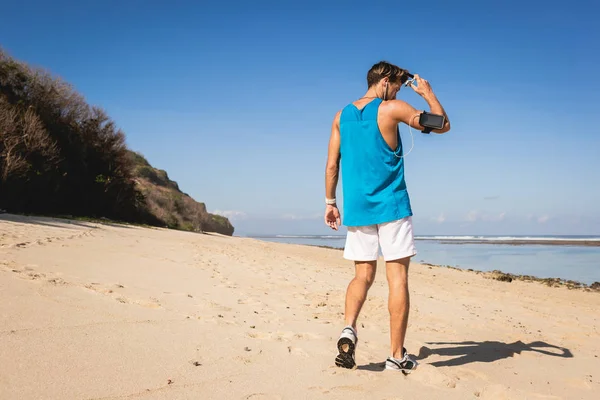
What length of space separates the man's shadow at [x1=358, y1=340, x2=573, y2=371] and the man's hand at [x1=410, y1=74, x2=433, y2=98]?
2.10 metres

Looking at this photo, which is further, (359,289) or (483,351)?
(483,351)

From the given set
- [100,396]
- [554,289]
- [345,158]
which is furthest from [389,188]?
[554,289]

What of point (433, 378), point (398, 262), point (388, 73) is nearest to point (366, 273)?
point (398, 262)

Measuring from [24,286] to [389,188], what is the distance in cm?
331

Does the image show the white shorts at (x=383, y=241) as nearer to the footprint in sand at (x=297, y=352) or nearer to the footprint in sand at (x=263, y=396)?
the footprint in sand at (x=297, y=352)

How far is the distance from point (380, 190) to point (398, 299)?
32.9 inches

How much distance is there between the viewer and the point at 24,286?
3.98m

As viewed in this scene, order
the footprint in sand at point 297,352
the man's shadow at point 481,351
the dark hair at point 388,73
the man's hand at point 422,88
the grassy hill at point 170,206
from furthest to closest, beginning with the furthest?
the grassy hill at point 170,206 < the man's shadow at point 481,351 < the dark hair at point 388,73 < the man's hand at point 422,88 < the footprint in sand at point 297,352

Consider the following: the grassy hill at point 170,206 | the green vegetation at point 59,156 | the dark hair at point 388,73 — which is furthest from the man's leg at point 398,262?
the grassy hill at point 170,206

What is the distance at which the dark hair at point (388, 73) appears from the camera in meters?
3.58

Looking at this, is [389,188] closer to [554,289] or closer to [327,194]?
[327,194]

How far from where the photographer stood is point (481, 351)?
14.1 feet

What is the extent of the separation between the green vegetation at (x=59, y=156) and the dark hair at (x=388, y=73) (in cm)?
1882

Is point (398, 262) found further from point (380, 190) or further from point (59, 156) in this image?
point (59, 156)
